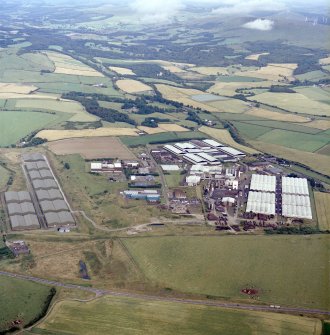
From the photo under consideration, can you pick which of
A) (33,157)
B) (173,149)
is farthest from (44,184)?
(173,149)

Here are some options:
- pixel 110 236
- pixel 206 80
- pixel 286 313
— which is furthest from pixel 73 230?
pixel 206 80

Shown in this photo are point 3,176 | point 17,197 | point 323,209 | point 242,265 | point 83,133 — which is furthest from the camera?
point 83,133

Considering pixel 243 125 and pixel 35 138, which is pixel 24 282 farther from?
pixel 243 125

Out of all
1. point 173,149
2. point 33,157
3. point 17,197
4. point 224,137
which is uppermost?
point 17,197

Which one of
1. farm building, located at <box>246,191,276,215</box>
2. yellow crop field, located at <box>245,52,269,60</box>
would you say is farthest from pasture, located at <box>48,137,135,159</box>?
yellow crop field, located at <box>245,52,269,60</box>

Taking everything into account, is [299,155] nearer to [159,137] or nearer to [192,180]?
[192,180]

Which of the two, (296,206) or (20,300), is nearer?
(20,300)
